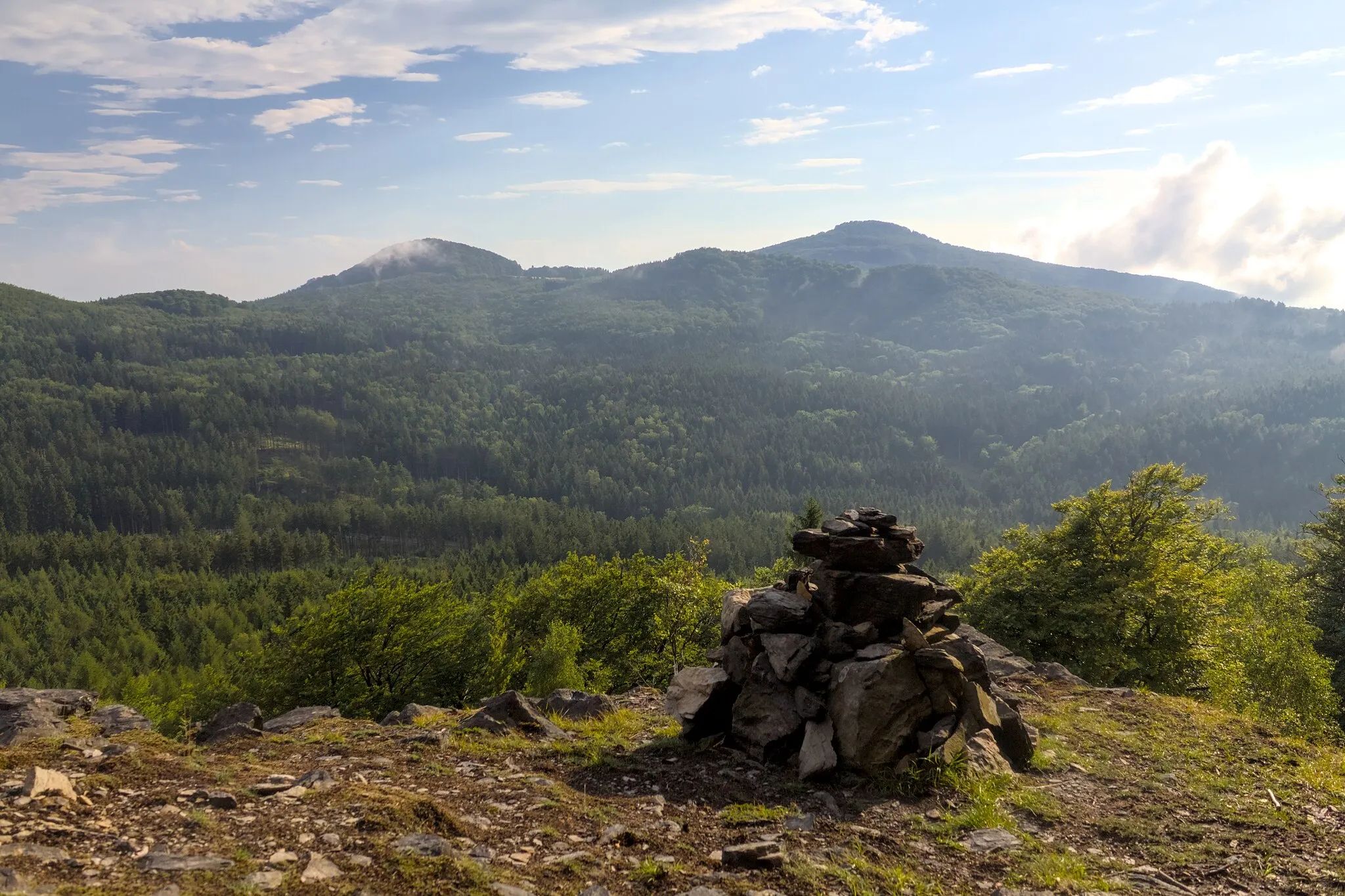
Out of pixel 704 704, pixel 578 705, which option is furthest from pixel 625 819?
pixel 578 705

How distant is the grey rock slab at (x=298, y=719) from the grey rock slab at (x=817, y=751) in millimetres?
14438

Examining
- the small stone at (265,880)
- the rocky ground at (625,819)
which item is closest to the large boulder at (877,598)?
the rocky ground at (625,819)

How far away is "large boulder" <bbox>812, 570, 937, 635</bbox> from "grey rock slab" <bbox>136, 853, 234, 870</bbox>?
15.0 m

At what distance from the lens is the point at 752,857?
1312 cm

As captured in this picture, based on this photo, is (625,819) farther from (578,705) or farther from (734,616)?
(578,705)

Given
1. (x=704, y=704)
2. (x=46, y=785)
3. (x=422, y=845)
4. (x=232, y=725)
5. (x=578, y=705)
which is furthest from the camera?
(x=578, y=705)

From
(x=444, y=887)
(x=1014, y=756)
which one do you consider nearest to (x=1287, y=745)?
(x=1014, y=756)

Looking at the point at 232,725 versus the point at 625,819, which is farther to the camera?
the point at 232,725

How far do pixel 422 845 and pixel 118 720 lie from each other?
1271 cm

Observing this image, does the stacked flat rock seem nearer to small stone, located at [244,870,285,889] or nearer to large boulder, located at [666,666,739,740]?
large boulder, located at [666,666,739,740]

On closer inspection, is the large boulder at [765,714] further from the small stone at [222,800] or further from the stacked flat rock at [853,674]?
the small stone at [222,800]

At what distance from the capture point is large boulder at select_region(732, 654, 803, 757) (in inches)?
747

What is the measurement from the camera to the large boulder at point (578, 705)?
23859 mm

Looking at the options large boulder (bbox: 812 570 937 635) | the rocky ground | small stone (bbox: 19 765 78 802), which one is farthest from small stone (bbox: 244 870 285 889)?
large boulder (bbox: 812 570 937 635)
